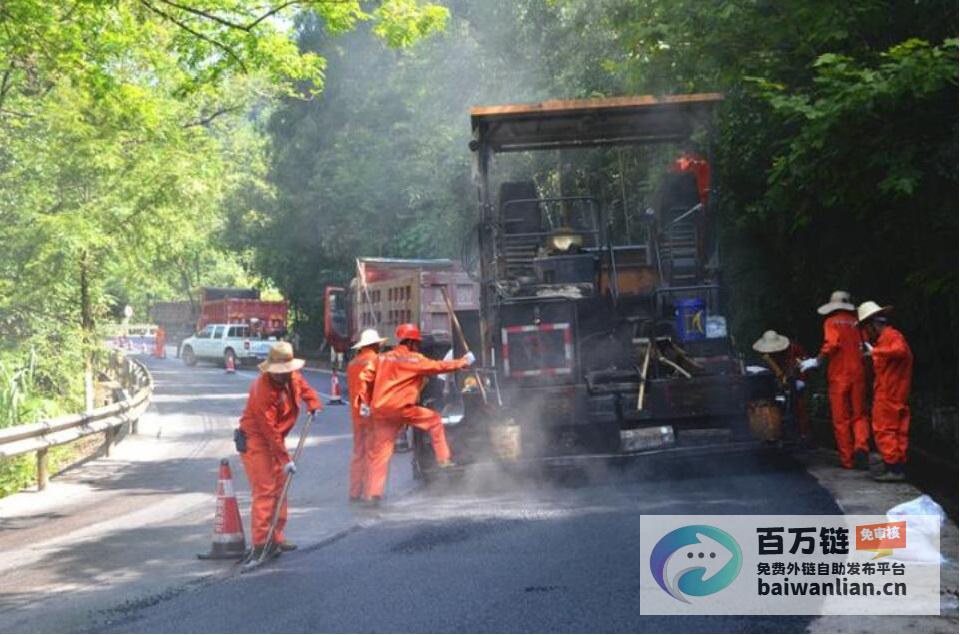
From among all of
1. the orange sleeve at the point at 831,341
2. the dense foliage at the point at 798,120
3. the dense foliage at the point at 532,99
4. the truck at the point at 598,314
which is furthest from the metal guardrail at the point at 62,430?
the orange sleeve at the point at 831,341

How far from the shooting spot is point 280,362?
8297 millimetres

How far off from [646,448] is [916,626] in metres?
4.75

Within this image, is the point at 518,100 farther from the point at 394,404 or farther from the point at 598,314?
the point at 394,404

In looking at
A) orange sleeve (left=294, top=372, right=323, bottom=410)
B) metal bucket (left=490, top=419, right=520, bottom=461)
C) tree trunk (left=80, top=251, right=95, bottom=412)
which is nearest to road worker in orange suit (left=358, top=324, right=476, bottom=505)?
metal bucket (left=490, top=419, right=520, bottom=461)

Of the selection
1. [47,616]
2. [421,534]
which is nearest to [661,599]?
[421,534]

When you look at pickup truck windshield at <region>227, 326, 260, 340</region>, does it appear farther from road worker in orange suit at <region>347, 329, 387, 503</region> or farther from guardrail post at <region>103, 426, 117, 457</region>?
road worker in orange suit at <region>347, 329, 387, 503</region>

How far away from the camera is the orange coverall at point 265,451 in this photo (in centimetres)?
805

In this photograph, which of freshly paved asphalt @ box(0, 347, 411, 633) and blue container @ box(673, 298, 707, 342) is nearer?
freshly paved asphalt @ box(0, 347, 411, 633)

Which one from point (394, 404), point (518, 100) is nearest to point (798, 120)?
point (394, 404)

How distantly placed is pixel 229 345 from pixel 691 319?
29747 millimetres

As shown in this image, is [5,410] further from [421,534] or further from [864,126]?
[864,126]

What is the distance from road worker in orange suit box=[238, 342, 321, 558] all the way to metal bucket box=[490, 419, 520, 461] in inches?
103

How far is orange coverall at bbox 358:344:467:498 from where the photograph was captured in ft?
32.8

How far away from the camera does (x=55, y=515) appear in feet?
35.3
